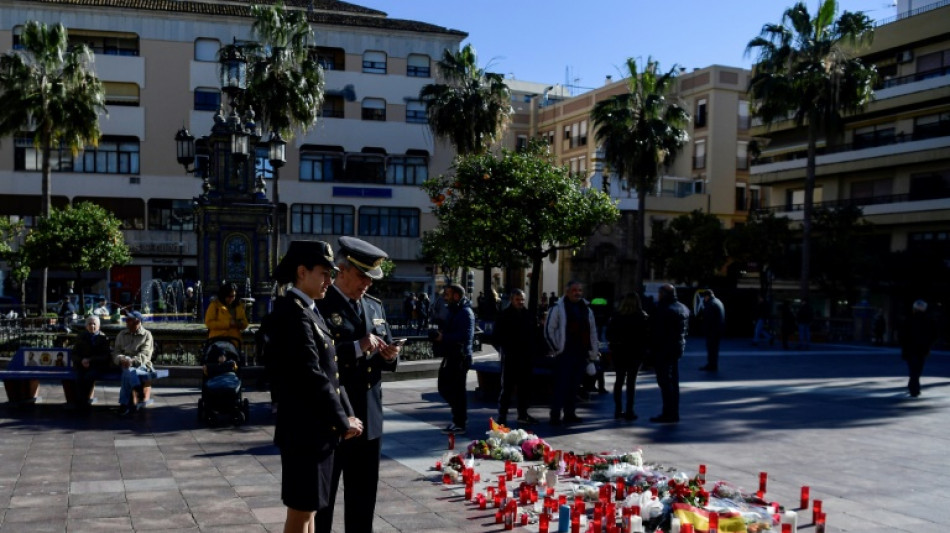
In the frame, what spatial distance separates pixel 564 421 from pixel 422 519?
5018 millimetres

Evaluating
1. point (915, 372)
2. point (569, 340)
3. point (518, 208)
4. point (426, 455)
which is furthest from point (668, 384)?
point (518, 208)

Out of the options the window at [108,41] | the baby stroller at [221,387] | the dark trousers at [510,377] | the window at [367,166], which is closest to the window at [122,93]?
the window at [108,41]

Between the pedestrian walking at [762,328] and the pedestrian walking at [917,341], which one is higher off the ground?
the pedestrian walking at [917,341]

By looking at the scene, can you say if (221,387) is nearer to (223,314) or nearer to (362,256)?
(223,314)

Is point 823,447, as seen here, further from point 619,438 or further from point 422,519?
point 422,519

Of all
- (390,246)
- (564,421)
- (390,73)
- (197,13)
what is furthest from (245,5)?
(564,421)

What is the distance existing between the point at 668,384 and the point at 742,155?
4414 centimetres

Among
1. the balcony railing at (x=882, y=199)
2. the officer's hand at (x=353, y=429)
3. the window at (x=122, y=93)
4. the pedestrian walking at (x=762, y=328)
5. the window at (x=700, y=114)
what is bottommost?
the pedestrian walking at (x=762, y=328)

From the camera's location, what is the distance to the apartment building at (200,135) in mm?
41938

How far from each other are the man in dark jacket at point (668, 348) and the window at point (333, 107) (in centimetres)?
3668

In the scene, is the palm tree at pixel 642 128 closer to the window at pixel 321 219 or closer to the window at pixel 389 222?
the window at pixel 389 222

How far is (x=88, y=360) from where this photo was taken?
11.0m

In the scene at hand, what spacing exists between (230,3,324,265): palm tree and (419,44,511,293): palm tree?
16.3ft

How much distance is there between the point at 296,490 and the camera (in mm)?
4086
